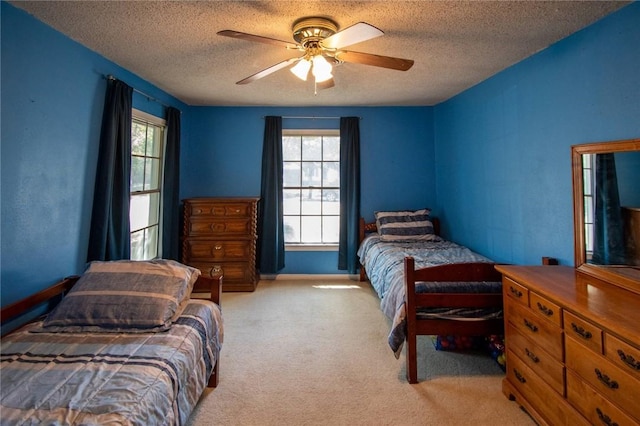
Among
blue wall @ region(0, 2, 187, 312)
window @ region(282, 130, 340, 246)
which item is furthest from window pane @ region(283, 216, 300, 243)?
blue wall @ region(0, 2, 187, 312)

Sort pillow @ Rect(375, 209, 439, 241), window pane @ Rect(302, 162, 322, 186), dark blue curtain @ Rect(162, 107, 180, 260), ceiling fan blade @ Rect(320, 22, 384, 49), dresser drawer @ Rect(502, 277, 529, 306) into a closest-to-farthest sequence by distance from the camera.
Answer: ceiling fan blade @ Rect(320, 22, 384, 49) < dresser drawer @ Rect(502, 277, 529, 306) < dark blue curtain @ Rect(162, 107, 180, 260) < pillow @ Rect(375, 209, 439, 241) < window pane @ Rect(302, 162, 322, 186)

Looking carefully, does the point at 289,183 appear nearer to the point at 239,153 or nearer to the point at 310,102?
the point at 239,153

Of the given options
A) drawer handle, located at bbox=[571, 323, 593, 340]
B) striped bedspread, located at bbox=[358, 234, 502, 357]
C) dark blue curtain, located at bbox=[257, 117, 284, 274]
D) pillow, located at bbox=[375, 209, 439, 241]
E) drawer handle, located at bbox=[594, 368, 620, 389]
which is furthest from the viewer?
dark blue curtain, located at bbox=[257, 117, 284, 274]

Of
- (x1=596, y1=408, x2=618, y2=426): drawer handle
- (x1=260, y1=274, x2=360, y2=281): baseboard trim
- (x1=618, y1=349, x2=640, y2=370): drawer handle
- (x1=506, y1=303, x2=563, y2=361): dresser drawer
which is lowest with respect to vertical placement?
(x1=596, y1=408, x2=618, y2=426): drawer handle

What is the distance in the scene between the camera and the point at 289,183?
14.5 ft

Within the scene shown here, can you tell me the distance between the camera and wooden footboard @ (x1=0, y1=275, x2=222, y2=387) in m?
1.68

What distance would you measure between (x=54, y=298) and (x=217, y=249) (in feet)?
6.07

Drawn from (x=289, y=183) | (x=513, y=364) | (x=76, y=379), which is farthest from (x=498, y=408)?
(x=289, y=183)

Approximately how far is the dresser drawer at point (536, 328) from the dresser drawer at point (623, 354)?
26 cm

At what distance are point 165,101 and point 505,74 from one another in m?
3.65

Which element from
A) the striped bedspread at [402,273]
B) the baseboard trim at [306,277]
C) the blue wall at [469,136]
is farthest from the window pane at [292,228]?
the blue wall at [469,136]

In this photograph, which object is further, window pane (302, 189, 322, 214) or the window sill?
window pane (302, 189, 322, 214)

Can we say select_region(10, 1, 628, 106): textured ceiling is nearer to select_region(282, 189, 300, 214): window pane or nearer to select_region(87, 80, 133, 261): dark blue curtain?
select_region(87, 80, 133, 261): dark blue curtain

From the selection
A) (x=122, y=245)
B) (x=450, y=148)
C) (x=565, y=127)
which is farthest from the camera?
(x=450, y=148)
